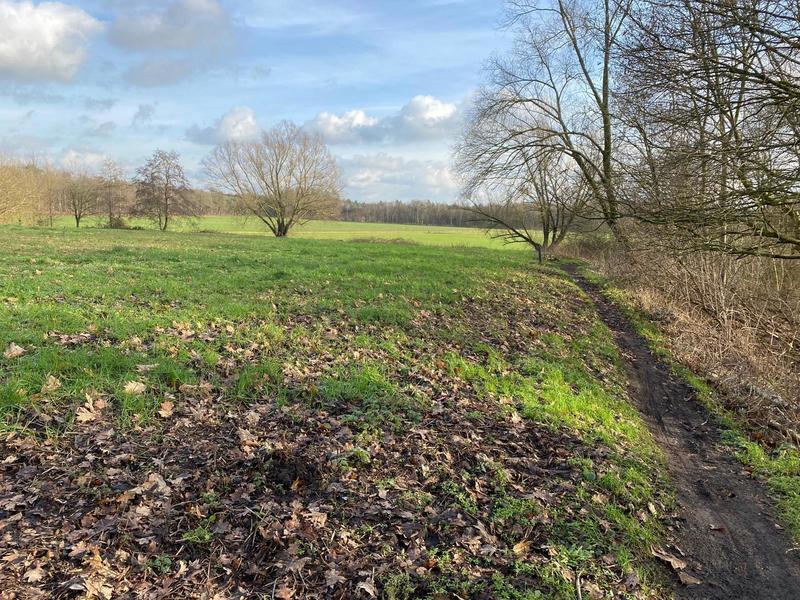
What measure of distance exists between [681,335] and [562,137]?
484 inches

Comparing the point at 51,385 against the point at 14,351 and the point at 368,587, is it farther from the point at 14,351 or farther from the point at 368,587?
the point at 368,587

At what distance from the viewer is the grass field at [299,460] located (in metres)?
3.28

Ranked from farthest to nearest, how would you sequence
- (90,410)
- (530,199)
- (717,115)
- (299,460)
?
(530,199) → (717,115) → (90,410) → (299,460)

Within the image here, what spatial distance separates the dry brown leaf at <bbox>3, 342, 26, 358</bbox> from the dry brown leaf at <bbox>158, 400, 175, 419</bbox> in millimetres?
1998

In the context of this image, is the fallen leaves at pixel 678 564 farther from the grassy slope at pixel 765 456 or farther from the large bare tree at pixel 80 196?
the large bare tree at pixel 80 196

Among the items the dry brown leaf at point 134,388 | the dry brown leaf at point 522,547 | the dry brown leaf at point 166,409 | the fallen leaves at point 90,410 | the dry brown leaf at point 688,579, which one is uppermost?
the dry brown leaf at point 134,388

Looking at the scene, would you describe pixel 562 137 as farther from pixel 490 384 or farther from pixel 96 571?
pixel 96 571

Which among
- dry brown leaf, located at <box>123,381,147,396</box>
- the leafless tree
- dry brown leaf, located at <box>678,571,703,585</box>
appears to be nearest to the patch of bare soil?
dry brown leaf, located at <box>123,381,147,396</box>

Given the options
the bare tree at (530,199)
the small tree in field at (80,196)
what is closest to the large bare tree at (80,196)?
the small tree in field at (80,196)

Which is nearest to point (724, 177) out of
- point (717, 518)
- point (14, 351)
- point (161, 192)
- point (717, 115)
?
point (717, 115)

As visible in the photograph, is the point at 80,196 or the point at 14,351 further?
the point at 80,196

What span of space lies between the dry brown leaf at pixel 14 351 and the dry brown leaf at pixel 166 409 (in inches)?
78.7

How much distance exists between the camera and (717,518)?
4684 millimetres

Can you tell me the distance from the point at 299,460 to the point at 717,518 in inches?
167
